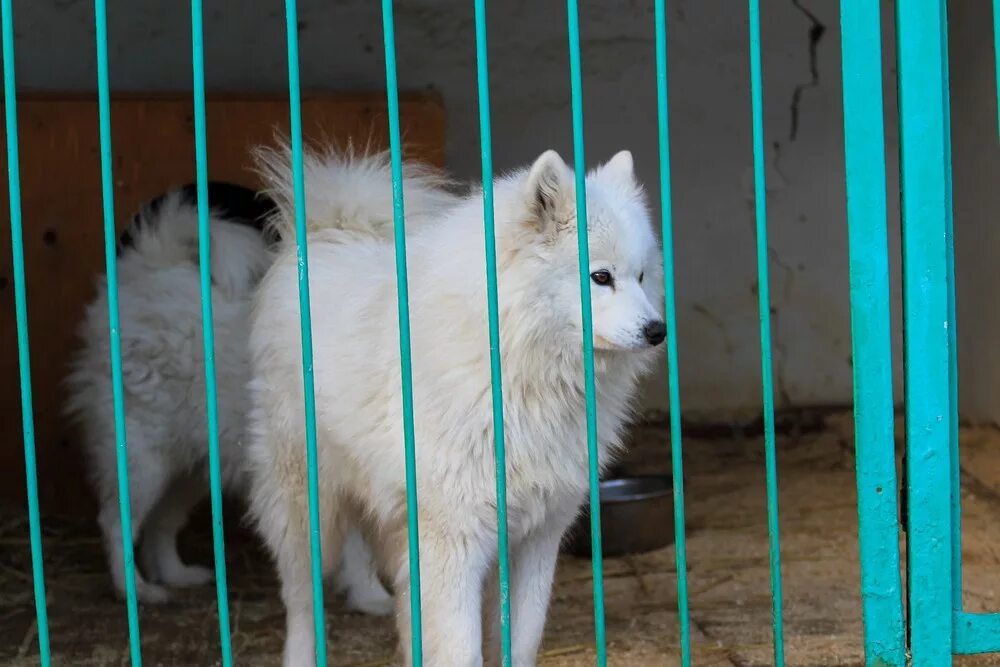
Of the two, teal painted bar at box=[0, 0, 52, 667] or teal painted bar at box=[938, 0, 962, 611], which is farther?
teal painted bar at box=[938, 0, 962, 611]

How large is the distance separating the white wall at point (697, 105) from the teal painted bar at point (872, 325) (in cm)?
329

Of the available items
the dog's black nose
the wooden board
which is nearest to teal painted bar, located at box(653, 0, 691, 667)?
the dog's black nose

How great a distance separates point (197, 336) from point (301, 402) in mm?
1042

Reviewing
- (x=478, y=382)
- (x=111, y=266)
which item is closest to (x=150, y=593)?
(x=478, y=382)

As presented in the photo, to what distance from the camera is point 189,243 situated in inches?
188

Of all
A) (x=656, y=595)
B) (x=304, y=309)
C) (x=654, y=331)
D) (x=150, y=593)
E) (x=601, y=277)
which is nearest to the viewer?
(x=304, y=309)

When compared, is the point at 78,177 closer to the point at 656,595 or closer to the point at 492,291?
the point at 656,595

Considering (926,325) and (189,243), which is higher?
(189,243)

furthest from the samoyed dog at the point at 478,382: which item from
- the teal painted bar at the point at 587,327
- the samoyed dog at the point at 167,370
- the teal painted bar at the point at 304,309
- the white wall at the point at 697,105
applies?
the white wall at the point at 697,105

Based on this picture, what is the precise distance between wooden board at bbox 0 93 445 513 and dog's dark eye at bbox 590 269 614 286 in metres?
2.35

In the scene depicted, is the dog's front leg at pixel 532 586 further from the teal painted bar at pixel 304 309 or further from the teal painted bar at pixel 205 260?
the teal painted bar at pixel 205 260

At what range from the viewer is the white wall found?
5.80 m

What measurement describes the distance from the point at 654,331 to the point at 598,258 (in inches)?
9.6

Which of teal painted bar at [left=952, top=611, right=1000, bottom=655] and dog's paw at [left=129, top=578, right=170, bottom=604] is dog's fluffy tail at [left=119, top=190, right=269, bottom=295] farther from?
teal painted bar at [left=952, top=611, right=1000, bottom=655]
